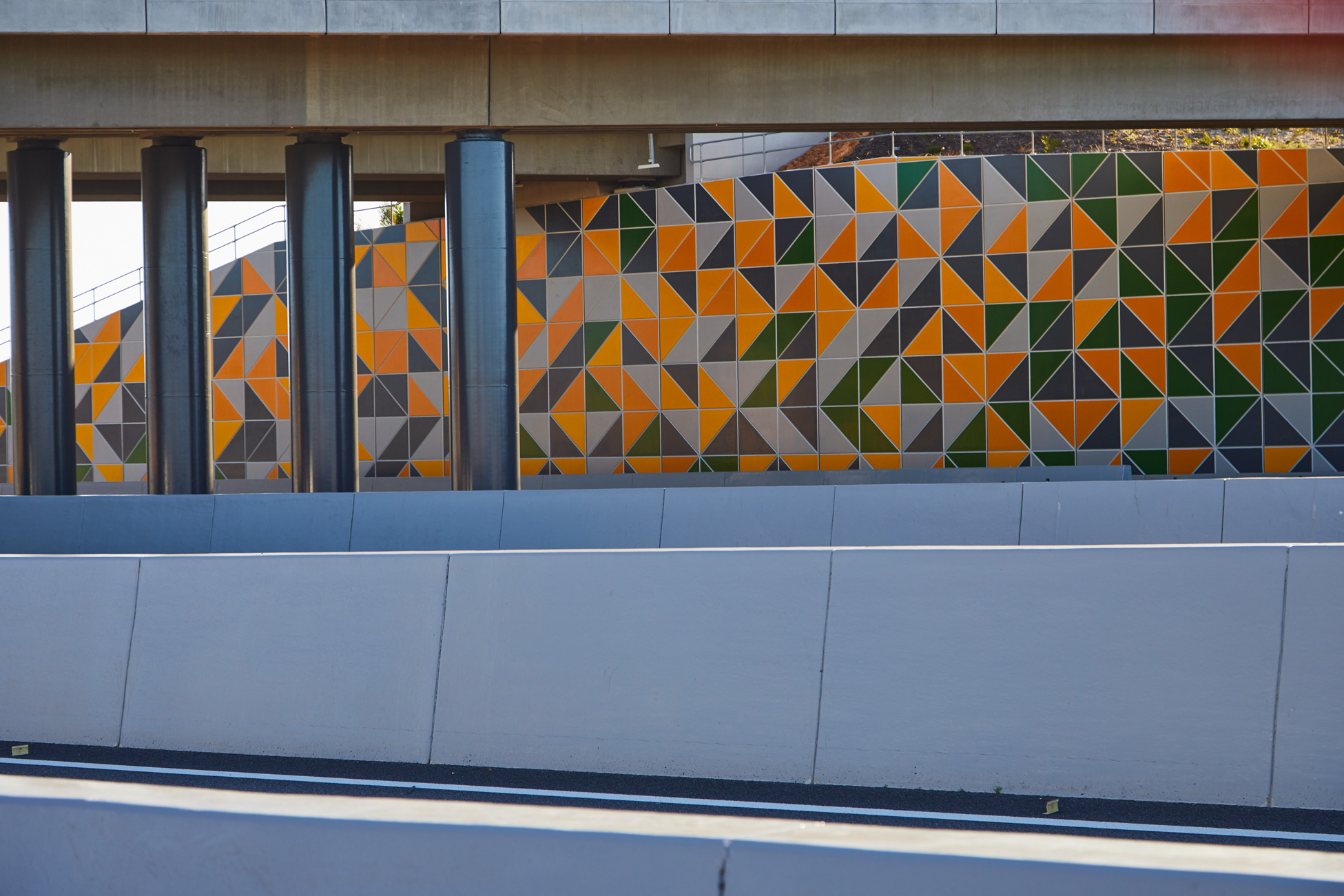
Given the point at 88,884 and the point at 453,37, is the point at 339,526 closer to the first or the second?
the point at 453,37

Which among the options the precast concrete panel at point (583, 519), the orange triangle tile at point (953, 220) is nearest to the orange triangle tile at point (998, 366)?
the orange triangle tile at point (953, 220)

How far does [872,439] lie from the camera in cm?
2930

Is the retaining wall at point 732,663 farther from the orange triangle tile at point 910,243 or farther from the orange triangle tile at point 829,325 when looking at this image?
the orange triangle tile at point 910,243

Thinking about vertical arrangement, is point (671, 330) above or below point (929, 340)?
above

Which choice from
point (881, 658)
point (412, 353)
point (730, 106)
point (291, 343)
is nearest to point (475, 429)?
point (291, 343)

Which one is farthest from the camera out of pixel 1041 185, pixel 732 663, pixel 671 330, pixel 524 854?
pixel 671 330

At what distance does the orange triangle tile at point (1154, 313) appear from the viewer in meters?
27.7

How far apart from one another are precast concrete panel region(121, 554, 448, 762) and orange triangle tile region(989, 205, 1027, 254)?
22.6m

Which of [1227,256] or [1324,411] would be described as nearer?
[1324,411]

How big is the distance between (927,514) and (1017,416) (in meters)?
14.0

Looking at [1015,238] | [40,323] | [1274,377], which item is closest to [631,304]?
[1015,238]

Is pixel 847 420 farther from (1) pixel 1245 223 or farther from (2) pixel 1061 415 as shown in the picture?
(1) pixel 1245 223

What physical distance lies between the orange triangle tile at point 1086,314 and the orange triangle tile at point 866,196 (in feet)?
16.4

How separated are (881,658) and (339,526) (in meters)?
10.9
